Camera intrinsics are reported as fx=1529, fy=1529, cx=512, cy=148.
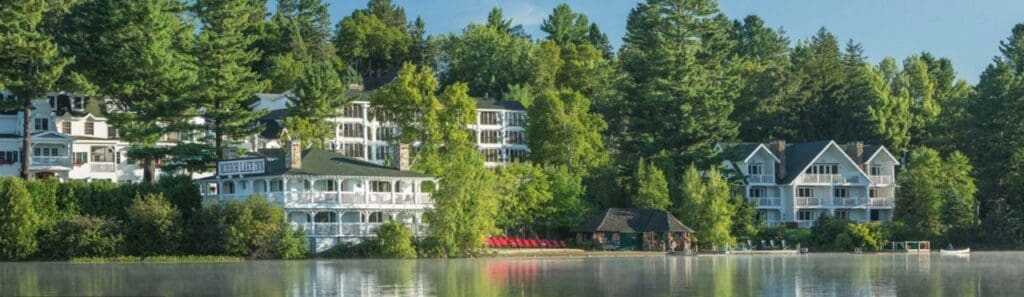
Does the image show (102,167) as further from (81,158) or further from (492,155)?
(492,155)

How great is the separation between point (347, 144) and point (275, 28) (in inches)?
993

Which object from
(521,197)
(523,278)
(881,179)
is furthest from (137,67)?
(881,179)

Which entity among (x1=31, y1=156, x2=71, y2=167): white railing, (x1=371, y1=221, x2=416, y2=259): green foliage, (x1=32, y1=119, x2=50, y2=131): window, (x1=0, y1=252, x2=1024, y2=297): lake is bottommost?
(x1=0, y1=252, x2=1024, y2=297): lake

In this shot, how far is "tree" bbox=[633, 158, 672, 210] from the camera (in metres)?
98.8

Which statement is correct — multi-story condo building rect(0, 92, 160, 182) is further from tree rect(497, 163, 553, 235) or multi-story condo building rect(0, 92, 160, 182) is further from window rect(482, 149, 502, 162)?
window rect(482, 149, 502, 162)

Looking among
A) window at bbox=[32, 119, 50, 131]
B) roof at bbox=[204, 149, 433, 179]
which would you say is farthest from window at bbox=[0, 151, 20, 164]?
roof at bbox=[204, 149, 433, 179]

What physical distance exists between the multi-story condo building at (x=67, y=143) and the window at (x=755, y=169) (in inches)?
1754

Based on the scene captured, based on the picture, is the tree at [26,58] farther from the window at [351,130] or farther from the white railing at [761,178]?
the white railing at [761,178]

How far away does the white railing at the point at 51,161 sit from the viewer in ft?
316

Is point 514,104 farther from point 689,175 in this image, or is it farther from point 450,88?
point 689,175

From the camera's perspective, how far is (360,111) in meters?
125

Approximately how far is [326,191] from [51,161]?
23.0 meters

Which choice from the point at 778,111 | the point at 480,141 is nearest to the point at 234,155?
the point at 480,141

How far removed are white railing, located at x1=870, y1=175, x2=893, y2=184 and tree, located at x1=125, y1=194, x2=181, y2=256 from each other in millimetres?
60325
